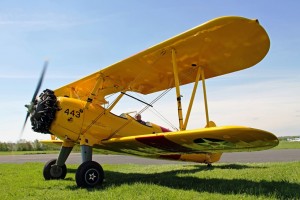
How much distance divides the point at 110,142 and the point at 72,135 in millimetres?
961

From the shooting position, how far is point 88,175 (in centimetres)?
746

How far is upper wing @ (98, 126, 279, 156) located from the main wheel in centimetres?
89

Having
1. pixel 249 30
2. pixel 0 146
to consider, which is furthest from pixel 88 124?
pixel 0 146

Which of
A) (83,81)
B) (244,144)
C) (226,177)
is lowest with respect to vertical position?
(226,177)

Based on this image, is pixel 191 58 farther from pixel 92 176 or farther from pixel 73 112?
pixel 92 176

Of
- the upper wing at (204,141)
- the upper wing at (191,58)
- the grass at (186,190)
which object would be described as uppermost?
the upper wing at (191,58)

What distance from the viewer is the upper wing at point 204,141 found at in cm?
580

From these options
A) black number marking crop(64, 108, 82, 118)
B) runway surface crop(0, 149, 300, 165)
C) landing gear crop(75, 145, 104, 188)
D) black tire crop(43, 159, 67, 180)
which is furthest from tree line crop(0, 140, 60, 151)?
landing gear crop(75, 145, 104, 188)

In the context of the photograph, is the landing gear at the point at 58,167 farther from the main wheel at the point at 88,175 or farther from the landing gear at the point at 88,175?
the main wheel at the point at 88,175

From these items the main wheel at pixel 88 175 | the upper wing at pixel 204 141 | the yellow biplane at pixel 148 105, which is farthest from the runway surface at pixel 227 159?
the main wheel at pixel 88 175

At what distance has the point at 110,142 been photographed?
27.4ft

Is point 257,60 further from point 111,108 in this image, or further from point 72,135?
point 72,135

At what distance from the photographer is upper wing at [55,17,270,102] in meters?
6.93

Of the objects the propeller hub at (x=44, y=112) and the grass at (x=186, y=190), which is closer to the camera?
the grass at (x=186, y=190)
